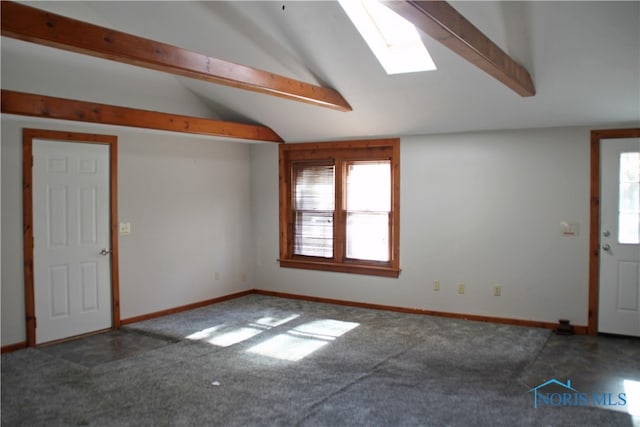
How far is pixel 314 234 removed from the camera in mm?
6914

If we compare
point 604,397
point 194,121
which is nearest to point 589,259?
point 604,397

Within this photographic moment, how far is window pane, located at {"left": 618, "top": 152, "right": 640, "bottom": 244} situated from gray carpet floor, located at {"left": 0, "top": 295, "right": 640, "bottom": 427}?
41.2 inches

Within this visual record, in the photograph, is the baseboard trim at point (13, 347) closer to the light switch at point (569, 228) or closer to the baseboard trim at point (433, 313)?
the baseboard trim at point (433, 313)

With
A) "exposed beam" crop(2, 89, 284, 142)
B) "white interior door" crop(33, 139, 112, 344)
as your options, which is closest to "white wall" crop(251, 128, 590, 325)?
"exposed beam" crop(2, 89, 284, 142)

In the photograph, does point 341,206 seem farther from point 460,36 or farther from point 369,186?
point 460,36

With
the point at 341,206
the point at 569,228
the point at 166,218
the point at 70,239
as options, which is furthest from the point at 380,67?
the point at 70,239

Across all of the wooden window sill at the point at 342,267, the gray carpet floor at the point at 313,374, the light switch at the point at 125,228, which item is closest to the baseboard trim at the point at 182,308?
the gray carpet floor at the point at 313,374

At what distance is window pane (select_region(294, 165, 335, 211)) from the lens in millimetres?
6754

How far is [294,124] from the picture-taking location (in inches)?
249

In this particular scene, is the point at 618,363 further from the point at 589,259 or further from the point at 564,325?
the point at 589,259

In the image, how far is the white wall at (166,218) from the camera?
4668mm

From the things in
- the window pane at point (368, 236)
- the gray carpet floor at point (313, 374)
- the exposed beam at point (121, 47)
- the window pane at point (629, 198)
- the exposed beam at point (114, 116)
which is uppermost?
the exposed beam at point (121, 47)

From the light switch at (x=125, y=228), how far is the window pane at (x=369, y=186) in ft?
→ 8.77

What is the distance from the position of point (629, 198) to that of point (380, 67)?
109 inches
